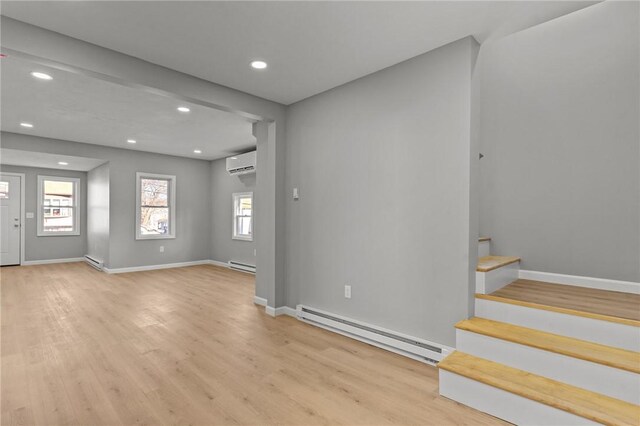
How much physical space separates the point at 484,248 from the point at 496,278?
2.53 ft

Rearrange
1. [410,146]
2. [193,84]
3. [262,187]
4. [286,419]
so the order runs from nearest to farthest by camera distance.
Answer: [286,419] → [410,146] → [193,84] → [262,187]

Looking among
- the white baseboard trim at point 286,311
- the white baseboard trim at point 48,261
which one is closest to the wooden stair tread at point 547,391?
the white baseboard trim at point 286,311

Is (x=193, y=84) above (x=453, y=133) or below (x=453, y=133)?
above

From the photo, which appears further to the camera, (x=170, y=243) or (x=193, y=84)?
(x=170, y=243)

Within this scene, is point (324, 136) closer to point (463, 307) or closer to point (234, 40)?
point (234, 40)

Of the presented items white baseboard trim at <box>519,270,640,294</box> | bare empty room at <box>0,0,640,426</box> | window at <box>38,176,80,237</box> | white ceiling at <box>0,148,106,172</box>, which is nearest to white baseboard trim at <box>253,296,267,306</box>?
bare empty room at <box>0,0,640,426</box>

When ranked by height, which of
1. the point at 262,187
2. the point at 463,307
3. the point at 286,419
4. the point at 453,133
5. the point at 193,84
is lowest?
the point at 286,419

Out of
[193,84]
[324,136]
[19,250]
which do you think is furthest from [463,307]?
[19,250]

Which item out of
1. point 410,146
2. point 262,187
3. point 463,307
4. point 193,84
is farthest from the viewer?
point 262,187

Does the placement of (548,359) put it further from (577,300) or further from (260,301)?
(260,301)

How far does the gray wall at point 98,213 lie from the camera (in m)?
6.96

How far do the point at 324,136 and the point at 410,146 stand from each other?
3.64 feet

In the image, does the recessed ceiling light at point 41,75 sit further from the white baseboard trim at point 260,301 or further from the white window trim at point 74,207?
the white window trim at point 74,207

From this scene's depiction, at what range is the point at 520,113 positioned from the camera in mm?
3445
